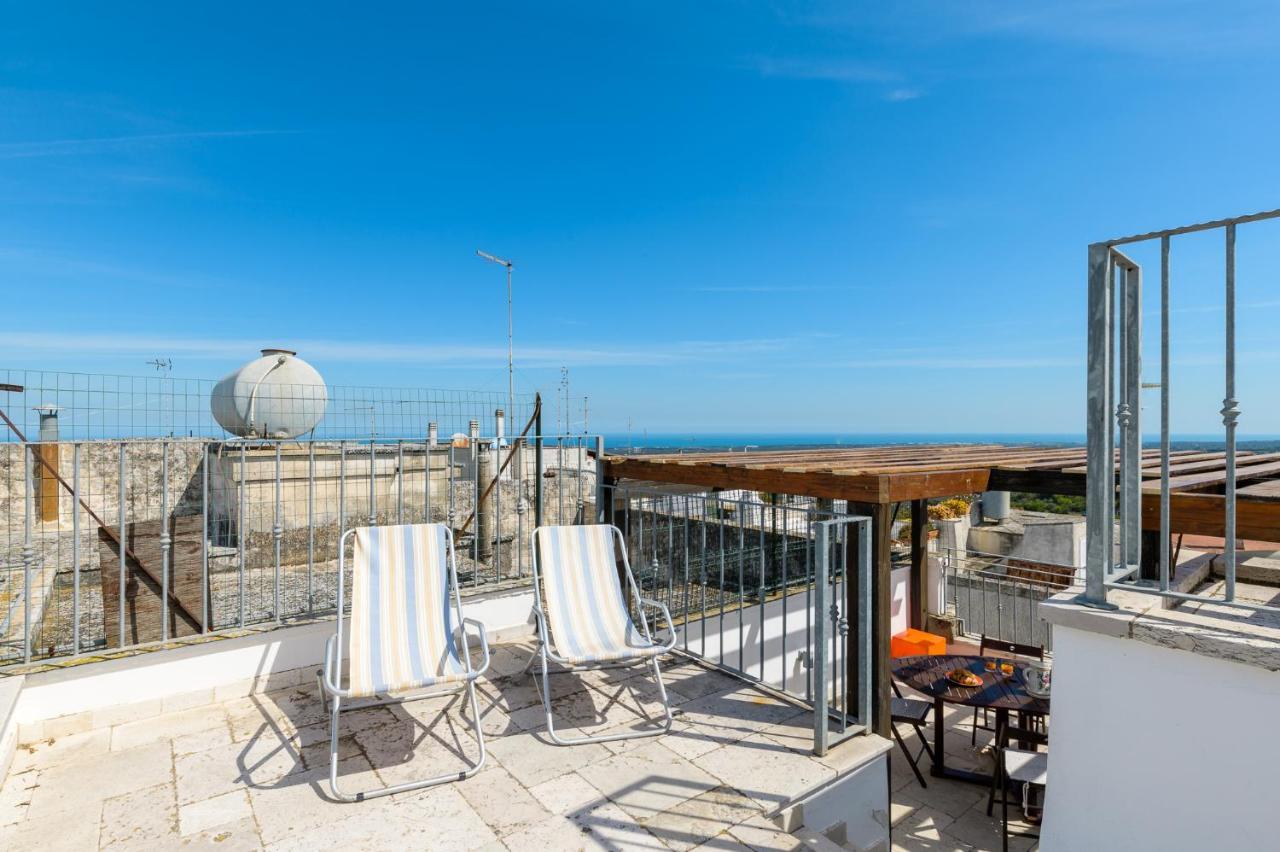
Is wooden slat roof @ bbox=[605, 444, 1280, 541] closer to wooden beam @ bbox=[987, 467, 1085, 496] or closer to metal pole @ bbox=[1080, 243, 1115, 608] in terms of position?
wooden beam @ bbox=[987, 467, 1085, 496]

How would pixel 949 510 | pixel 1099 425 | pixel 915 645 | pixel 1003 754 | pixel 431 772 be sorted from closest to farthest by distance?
pixel 1099 425 → pixel 431 772 → pixel 1003 754 → pixel 915 645 → pixel 949 510

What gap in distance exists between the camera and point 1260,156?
3104 millimetres

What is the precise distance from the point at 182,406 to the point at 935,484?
274 inches

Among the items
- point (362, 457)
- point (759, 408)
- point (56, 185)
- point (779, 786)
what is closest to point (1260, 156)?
point (779, 786)

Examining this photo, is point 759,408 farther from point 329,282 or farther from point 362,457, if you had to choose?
point 362,457

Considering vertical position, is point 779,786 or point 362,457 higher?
point 362,457

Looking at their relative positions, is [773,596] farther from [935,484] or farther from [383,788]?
[383,788]

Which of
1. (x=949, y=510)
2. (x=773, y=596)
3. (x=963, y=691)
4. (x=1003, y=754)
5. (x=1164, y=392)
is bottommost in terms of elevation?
(x=1003, y=754)

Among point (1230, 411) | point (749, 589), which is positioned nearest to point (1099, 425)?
point (1230, 411)

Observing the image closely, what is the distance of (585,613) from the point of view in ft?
11.9

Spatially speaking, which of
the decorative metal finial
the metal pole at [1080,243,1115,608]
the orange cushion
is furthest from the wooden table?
the decorative metal finial

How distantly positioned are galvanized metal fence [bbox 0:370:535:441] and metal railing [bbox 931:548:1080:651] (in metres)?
6.36

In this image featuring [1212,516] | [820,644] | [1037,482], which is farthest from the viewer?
[1037,482]

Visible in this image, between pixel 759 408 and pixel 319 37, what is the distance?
20793 millimetres
